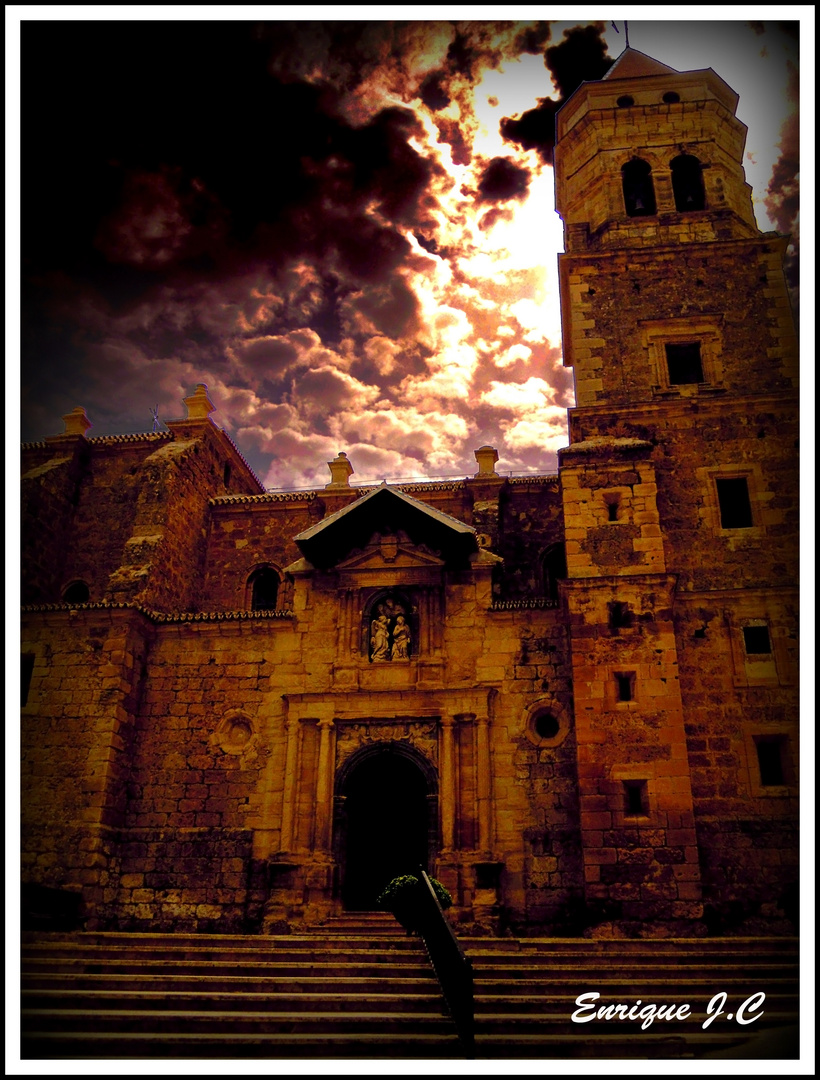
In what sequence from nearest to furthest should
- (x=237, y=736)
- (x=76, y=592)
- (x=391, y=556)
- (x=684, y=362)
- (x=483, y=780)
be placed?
(x=483, y=780)
(x=237, y=736)
(x=391, y=556)
(x=684, y=362)
(x=76, y=592)

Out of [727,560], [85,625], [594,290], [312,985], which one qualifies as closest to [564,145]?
[594,290]

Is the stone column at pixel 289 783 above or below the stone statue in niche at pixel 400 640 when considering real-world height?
below

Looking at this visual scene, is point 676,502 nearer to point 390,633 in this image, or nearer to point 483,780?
point 390,633

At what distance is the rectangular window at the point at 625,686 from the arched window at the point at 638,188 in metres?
12.0

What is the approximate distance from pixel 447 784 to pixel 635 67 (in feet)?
63.4

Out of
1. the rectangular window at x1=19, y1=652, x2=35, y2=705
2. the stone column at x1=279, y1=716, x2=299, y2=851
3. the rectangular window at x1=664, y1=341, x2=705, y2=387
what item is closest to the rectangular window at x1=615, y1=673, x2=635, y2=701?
the stone column at x1=279, y1=716, x2=299, y2=851

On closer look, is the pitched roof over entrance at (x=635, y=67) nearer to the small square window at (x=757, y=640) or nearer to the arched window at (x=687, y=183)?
the arched window at (x=687, y=183)

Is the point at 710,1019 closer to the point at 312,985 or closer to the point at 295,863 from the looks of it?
the point at 312,985

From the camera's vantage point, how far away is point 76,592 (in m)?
22.3

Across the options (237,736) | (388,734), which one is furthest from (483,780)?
(237,736)

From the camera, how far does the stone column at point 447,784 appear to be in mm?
15242

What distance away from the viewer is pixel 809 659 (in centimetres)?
959

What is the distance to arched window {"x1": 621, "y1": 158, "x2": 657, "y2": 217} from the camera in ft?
67.4

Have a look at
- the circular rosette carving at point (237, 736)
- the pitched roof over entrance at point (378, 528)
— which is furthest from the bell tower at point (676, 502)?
the circular rosette carving at point (237, 736)
